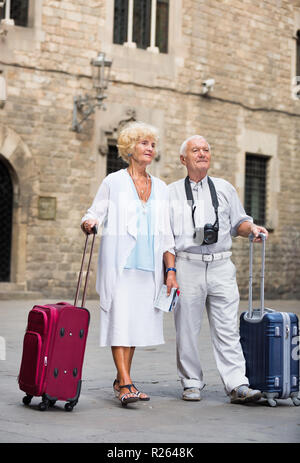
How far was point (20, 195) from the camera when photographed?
15.6 metres

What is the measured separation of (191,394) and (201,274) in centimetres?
79

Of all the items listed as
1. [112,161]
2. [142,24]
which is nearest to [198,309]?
[112,161]

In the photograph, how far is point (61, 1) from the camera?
16.1 m

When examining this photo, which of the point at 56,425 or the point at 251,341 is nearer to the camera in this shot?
the point at 56,425

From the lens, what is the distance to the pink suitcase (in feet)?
17.8

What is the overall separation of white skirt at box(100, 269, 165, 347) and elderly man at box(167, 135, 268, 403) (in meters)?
0.21

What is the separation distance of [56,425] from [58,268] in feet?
36.3

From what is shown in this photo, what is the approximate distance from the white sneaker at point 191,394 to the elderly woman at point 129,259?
311mm

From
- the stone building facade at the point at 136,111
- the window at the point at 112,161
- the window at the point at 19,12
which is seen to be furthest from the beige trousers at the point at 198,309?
the window at the point at 112,161

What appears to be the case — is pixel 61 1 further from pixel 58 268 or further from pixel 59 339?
pixel 59 339

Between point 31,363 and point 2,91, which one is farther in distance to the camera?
point 2,91

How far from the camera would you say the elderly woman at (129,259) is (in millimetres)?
5867

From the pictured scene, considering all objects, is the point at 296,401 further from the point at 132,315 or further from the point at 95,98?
the point at 95,98
